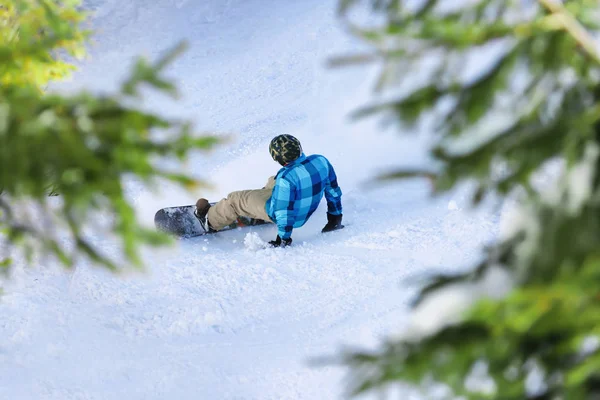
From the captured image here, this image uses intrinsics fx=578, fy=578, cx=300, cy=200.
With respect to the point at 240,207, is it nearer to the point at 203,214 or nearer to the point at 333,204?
the point at 203,214

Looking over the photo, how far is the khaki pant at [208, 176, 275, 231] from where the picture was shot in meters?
6.70

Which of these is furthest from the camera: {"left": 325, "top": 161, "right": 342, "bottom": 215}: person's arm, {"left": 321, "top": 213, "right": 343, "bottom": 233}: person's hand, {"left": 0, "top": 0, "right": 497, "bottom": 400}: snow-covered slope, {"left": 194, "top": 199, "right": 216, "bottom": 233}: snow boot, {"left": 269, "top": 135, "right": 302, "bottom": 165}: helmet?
{"left": 194, "top": 199, "right": 216, "bottom": 233}: snow boot

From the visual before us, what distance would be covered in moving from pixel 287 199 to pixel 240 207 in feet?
2.60

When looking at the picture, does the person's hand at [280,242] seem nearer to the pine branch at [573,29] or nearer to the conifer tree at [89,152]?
the conifer tree at [89,152]

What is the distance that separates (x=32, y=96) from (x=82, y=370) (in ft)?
11.1

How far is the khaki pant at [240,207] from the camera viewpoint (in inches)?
264

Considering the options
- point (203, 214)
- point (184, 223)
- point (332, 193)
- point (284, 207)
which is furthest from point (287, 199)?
point (184, 223)

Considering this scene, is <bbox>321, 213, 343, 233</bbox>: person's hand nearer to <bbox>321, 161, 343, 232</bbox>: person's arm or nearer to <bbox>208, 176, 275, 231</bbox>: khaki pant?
<bbox>321, 161, 343, 232</bbox>: person's arm


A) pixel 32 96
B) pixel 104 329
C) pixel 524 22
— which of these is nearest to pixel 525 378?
pixel 524 22

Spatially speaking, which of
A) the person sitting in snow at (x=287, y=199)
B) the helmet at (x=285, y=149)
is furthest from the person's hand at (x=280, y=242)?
the helmet at (x=285, y=149)

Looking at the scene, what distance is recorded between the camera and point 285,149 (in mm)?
6113

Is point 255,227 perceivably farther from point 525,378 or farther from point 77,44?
point 525,378

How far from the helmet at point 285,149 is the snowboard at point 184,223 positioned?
46.1 inches

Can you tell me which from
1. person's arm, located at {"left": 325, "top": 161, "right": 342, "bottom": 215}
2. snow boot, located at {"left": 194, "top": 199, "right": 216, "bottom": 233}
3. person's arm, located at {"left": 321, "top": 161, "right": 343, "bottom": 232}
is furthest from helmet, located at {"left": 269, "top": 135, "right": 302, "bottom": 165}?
snow boot, located at {"left": 194, "top": 199, "right": 216, "bottom": 233}
